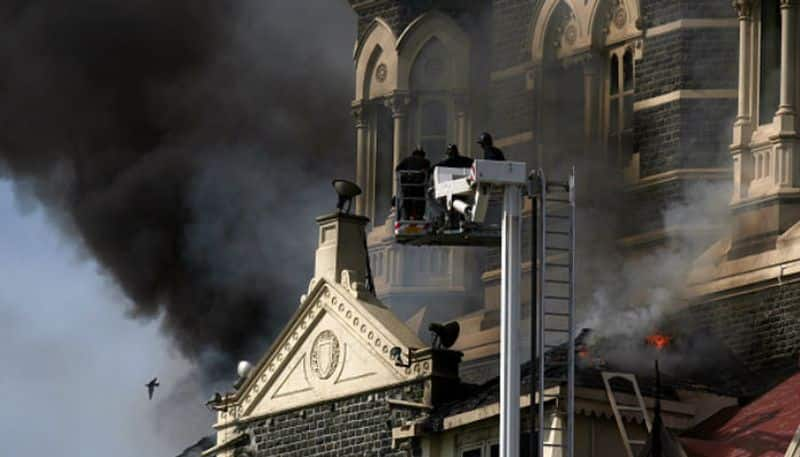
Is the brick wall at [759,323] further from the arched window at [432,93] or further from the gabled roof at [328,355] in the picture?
the arched window at [432,93]

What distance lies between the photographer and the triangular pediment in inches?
2276

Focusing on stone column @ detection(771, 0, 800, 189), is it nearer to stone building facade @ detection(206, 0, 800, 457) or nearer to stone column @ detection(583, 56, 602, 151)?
stone building facade @ detection(206, 0, 800, 457)

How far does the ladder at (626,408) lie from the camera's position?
5238 cm

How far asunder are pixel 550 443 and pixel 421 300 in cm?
1387

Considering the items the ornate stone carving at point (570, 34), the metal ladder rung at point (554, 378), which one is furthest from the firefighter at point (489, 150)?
the ornate stone carving at point (570, 34)

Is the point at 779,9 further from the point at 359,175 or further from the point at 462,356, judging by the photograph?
the point at 359,175

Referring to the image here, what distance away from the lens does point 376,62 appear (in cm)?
6994

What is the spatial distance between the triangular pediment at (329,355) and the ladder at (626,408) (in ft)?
13.4

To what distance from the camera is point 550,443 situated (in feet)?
174

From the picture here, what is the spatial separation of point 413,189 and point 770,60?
25.8 feet

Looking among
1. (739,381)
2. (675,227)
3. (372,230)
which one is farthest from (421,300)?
(739,381)

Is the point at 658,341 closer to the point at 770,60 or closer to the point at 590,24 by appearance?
the point at 770,60

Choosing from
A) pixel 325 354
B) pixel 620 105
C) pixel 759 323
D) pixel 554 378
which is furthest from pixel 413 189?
pixel 620 105

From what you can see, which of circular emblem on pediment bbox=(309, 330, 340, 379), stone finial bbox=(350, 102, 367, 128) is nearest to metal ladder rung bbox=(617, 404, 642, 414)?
circular emblem on pediment bbox=(309, 330, 340, 379)
